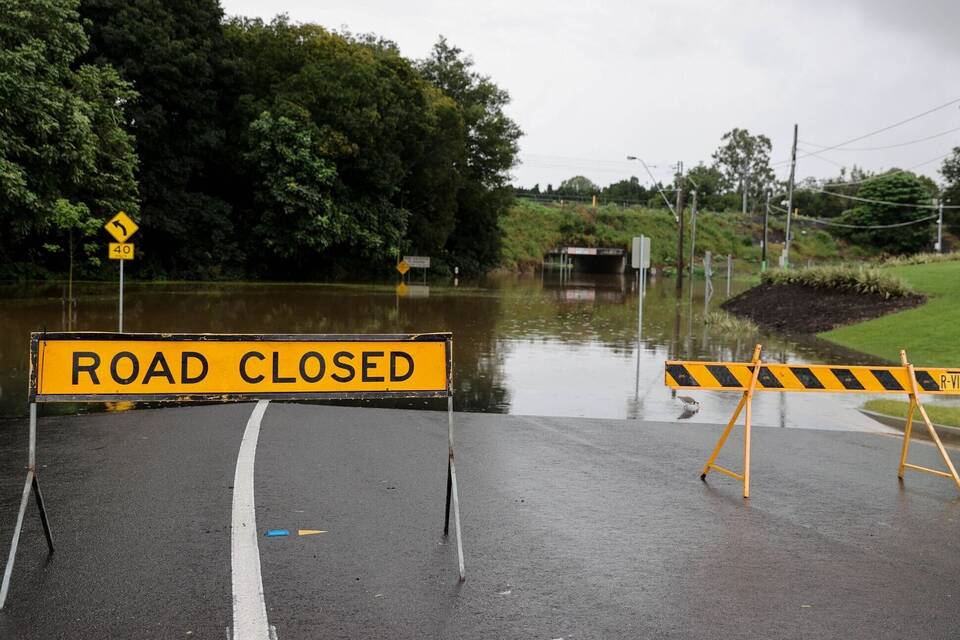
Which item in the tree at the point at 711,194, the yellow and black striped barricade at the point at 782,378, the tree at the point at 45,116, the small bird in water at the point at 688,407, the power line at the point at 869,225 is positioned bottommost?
the small bird in water at the point at 688,407

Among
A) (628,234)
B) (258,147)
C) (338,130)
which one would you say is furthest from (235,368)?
(628,234)

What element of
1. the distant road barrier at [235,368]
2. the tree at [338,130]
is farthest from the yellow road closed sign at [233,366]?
the tree at [338,130]

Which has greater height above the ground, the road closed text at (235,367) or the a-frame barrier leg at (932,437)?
the road closed text at (235,367)

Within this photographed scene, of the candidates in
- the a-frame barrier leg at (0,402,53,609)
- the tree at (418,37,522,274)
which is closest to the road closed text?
the a-frame barrier leg at (0,402,53,609)

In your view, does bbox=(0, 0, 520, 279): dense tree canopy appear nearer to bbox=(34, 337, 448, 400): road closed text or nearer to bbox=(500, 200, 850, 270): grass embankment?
bbox=(34, 337, 448, 400): road closed text

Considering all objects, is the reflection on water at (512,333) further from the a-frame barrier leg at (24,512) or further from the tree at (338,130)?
the tree at (338,130)

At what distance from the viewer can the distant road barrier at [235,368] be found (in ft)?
18.3

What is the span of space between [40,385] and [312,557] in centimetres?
191

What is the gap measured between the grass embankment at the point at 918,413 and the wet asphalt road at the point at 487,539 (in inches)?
79.5

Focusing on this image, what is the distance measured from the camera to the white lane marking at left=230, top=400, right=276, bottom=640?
14.5 feet

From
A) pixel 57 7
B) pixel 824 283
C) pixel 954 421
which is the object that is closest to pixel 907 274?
pixel 824 283

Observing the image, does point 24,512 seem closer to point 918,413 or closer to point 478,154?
point 918,413

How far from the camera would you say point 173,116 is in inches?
2100

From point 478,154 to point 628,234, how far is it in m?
35.1
